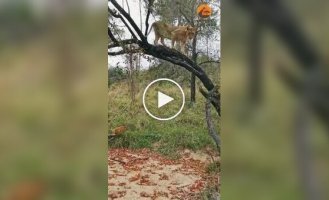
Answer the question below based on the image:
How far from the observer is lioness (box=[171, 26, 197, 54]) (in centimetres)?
219

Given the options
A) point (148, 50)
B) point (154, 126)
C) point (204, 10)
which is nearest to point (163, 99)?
point (154, 126)

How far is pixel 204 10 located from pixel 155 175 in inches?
33.3

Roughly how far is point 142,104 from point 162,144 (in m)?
0.22

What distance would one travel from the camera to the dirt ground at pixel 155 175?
219cm

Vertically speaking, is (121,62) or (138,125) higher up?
(121,62)

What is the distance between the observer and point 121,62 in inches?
85.8
